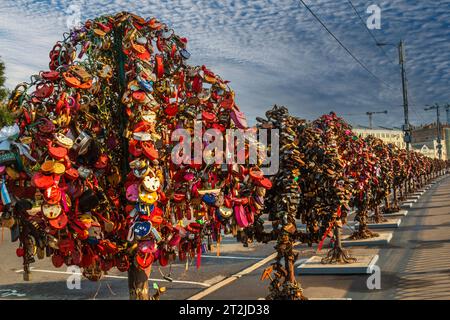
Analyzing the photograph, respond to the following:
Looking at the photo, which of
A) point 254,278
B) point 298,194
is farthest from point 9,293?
point 298,194

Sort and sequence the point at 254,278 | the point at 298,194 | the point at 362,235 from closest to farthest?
the point at 298,194, the point at 254,278, the point at 362,235

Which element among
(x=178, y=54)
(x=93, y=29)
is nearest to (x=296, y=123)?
(x=178, y=54)

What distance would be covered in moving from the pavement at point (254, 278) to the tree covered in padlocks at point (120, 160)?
3.35 meters

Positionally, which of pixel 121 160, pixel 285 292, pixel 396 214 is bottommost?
pixel 285 292

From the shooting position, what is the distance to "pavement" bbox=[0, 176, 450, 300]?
26.2ft

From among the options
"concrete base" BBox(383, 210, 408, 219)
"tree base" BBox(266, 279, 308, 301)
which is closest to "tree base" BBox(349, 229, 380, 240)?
"concrete base" BBox(383, 210, 408, 219)

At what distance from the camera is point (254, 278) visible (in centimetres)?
974

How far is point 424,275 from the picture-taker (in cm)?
872

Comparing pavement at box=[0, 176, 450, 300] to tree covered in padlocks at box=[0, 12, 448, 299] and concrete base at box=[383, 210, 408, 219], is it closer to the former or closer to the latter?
tree covered in padlocks at box=[0, 12, 448, 299]

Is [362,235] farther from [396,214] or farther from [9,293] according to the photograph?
[9,293]

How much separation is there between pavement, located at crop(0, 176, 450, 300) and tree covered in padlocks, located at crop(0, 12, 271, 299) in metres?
3.35

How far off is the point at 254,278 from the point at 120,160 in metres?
7.26
